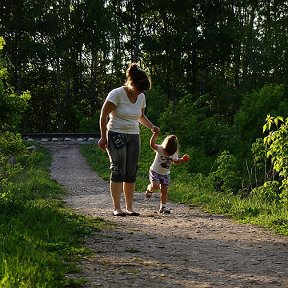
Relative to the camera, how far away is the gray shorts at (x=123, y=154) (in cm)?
707

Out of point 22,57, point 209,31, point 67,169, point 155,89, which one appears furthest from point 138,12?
point 67,169

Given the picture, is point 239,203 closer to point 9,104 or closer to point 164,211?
point 164,211

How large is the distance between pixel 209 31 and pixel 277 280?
35.6 metres

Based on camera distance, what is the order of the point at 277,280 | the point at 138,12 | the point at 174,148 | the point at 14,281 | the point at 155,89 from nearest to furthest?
the point at 14,281, the point at 277,280, the point at 174,148, the point at 155,89, the point at 138,12

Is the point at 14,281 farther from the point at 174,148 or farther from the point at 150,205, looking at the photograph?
the point at 150,205

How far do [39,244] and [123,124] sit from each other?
2.66 meters

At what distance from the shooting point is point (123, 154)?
7.11m

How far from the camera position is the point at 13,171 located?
746 centimetres

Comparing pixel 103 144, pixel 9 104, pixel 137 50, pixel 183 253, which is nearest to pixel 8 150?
pixel 9 104

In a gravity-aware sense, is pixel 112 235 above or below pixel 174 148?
below

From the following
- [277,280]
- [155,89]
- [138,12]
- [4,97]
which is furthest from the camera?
[138,12]

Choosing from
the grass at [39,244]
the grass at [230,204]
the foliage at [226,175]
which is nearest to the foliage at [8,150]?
the grass at [39,244]

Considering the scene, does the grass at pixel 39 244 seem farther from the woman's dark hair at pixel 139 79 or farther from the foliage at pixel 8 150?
the woman's dark hair at pixel 139 79

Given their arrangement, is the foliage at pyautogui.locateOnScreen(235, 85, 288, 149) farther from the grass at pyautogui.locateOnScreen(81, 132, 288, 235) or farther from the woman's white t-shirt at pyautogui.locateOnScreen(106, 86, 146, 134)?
the woman's white t-shirt at pyautogui.locateOnScreen(106, 86, 146, 134)
